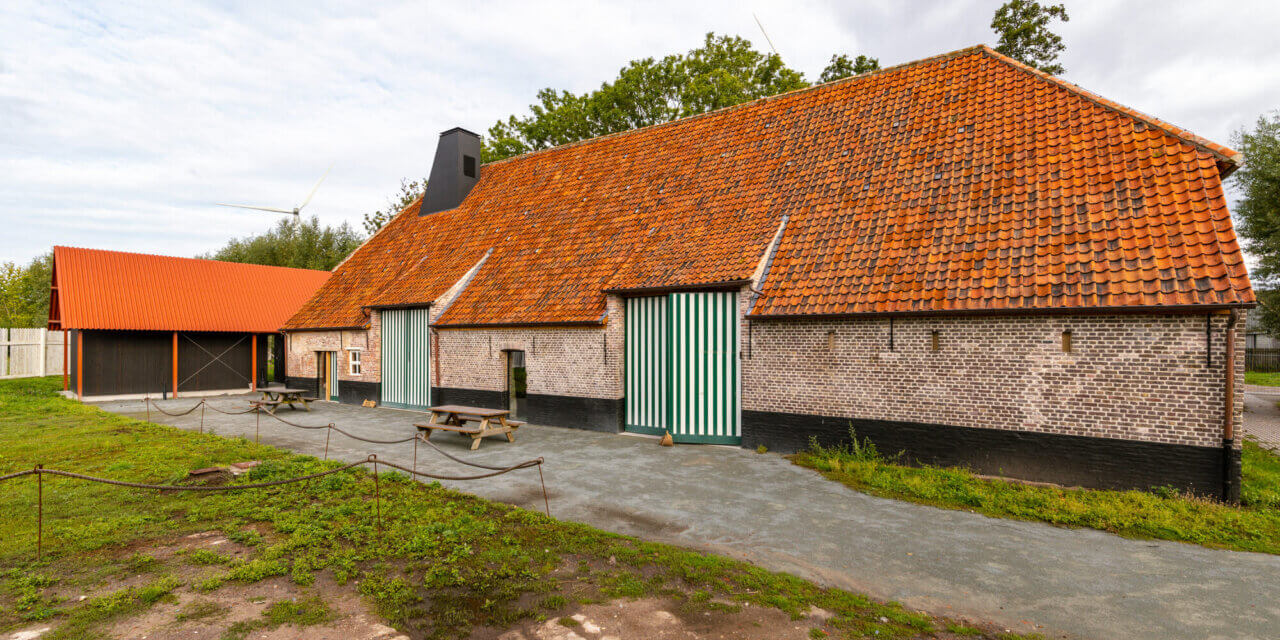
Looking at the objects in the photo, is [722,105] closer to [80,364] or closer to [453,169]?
[453,169]

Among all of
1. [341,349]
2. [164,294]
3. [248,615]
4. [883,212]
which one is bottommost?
[248,615]

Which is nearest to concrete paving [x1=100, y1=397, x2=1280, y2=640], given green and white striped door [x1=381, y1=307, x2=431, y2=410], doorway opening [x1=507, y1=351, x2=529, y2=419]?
doorway opening [x1=507, y1=351, x2=529, y2=419]

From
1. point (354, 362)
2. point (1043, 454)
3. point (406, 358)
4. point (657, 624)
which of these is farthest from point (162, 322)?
point (1043, 454)

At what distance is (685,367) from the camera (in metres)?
12.0

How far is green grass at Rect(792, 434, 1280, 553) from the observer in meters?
A: 6.41

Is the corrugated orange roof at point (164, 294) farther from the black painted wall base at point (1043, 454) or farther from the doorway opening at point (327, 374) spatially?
the black painted wall base at point (1043, 454)

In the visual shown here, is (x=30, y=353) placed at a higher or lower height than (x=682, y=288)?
lower

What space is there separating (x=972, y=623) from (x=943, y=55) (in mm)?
13359

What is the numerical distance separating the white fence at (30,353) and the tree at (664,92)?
2248cm

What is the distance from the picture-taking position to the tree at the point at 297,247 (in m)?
43.5

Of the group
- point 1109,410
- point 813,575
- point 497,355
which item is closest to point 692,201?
point 497,355

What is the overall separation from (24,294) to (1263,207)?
71820 mm

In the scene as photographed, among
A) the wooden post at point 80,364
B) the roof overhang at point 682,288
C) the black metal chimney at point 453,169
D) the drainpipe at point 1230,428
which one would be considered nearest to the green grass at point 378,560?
the drainpipe at point 1230,428

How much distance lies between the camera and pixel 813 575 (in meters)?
5.36
